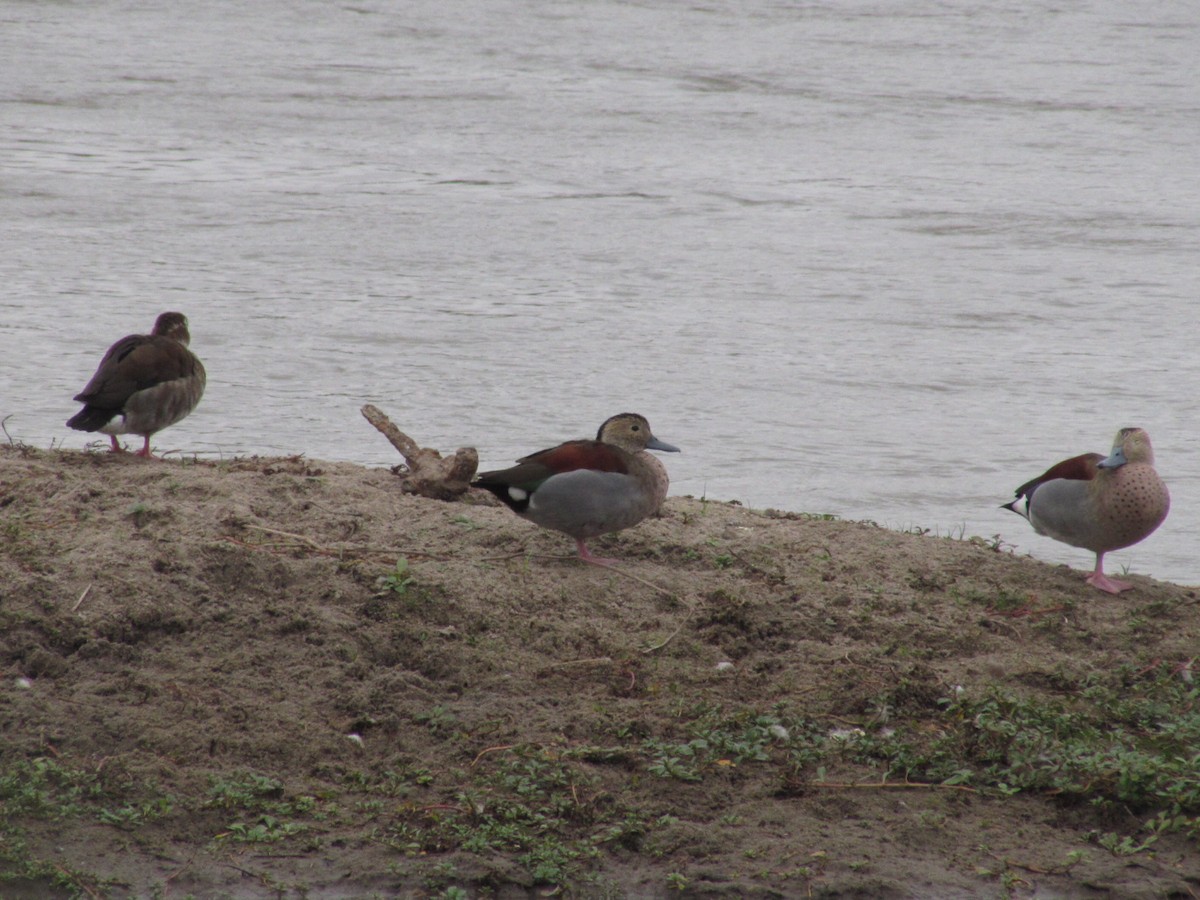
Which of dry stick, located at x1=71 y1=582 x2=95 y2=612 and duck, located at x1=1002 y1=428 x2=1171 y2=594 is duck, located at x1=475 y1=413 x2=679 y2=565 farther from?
duck, located at x1=1002 y1=428 x2=1171 y2=594

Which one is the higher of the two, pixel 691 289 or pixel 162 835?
pixel 691 289

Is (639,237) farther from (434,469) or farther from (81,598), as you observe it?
(81,598)

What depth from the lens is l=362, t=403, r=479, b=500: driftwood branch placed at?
603 cm

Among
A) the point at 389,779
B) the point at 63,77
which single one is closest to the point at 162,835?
the point at 389,779

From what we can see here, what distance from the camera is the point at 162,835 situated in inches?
153

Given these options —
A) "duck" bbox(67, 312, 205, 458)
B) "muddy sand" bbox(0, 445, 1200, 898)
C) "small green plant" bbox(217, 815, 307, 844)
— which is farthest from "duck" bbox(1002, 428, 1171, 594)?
"duck" bbox(67, 312, 205, 458)

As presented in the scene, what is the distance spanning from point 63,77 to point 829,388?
11.2m

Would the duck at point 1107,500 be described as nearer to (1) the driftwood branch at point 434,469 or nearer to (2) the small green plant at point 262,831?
(1) the driftwood branch at point 434,469

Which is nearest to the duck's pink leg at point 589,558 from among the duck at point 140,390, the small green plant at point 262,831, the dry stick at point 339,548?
the dry stick at point 339,548

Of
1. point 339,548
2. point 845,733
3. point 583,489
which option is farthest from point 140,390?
point 845,733

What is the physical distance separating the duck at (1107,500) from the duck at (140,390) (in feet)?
11.8

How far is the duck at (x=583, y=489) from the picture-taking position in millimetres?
5371

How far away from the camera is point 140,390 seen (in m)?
6.27

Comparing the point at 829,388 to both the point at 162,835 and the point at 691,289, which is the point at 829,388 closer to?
the point at 691,289
